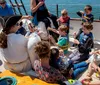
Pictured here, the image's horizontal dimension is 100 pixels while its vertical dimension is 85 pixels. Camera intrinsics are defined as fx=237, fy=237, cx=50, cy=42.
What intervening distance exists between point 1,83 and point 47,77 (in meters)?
0.49

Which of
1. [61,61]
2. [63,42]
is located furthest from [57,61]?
[63,42]

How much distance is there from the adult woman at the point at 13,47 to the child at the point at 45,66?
0.28 metres

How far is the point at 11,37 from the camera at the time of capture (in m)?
2.76

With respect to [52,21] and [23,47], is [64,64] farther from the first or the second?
[52,21]

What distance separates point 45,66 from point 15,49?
445mm

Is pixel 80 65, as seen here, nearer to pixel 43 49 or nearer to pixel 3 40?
pixel 43 49

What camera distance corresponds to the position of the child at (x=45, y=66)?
2461 millimetres

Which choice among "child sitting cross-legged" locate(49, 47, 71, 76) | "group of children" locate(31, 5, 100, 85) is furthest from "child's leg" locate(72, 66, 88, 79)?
"child sitting cross-legged" locate(49, 47, 71, 76)

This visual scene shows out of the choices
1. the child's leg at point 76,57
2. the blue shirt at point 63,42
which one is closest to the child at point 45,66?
the child's leg at point 76,57

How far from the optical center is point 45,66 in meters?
2.56

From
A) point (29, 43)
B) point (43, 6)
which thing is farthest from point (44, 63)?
point (43, 6)

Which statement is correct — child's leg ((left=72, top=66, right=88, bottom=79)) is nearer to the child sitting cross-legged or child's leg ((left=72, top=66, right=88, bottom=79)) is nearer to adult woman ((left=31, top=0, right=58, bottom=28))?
the child sitting cross-legged

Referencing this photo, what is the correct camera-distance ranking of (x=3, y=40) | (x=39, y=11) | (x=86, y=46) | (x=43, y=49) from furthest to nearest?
(x=39, y=11), (x=86, y=46), (x=3, y=40), (x=43, y=49)

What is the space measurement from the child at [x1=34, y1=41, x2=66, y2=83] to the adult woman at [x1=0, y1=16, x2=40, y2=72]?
0.28 metres
